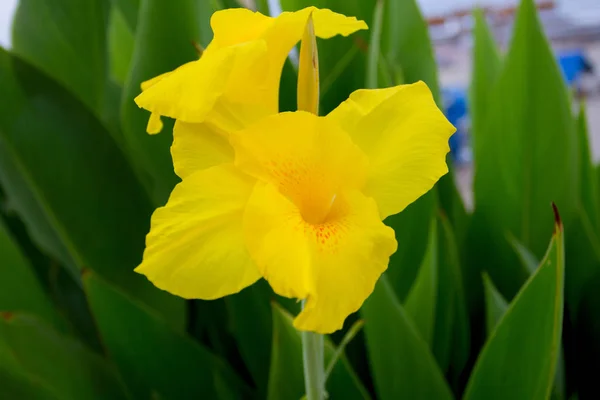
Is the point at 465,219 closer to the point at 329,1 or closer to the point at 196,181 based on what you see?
the point at 329,1

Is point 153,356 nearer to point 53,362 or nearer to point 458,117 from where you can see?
point 53,362

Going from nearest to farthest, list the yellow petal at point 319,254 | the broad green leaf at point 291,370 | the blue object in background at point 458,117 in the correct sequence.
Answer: the yellow petal at point 319,254, the broad green leaf at point 291,370, the blue object in background at point 458,117

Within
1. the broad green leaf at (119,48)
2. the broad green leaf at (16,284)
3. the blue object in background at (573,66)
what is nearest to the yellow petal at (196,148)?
the broad green leaf at (16,284)

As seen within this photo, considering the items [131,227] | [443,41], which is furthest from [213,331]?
[443,41]

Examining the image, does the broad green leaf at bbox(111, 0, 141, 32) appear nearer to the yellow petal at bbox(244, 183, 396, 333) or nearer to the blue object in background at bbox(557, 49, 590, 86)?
the yellow petal at bbox(244, 183, 396, 333)

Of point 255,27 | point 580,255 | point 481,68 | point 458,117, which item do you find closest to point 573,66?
point 458,117

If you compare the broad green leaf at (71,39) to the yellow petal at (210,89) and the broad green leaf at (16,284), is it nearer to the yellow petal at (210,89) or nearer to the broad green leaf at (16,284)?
the broad green leaf at (16,284)

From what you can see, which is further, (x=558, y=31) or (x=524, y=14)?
(x=558, y=31)

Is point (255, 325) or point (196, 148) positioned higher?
point (196, 148)
